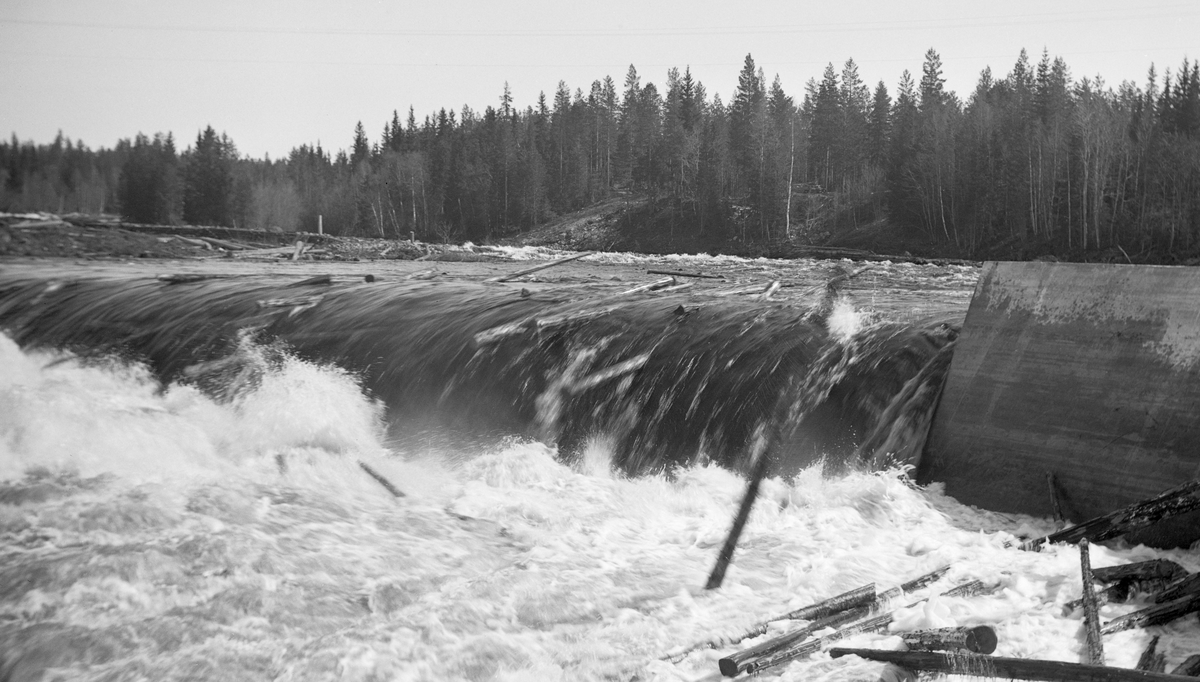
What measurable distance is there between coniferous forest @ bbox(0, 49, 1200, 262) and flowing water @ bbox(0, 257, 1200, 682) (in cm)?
2309

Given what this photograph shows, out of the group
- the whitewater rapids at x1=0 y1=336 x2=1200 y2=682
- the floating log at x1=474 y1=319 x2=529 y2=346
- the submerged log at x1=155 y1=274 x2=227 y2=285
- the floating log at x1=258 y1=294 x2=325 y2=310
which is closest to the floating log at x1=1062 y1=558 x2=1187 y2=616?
the whitewater rapids at x1=0 y1=336 x2=1200 y2=682

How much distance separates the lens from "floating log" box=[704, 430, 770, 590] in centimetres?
670

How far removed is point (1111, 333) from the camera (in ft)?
26.1

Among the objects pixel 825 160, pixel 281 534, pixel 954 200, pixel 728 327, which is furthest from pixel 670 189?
pixel 281 534

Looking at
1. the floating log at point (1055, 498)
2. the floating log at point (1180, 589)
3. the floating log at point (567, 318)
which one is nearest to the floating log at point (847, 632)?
the floating log at point (1180, 589)

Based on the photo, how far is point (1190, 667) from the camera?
4.55 meters

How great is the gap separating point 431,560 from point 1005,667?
413 centimetres

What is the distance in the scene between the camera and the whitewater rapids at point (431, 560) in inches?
207

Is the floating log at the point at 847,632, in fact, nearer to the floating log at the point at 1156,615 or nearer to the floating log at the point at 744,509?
the floating log at the point at 1156,615

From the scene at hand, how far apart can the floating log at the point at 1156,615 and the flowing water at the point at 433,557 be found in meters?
0.07

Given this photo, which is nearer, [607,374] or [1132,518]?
[1132,518]

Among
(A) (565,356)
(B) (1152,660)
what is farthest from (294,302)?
(B) (1152,660)

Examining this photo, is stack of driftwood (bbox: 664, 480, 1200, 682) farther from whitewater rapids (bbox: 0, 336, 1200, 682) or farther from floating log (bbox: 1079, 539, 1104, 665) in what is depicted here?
whitewater rapids (bbox: 0, 336, 1200, 682)

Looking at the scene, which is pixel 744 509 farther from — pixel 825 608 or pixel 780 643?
pixel 780 643
